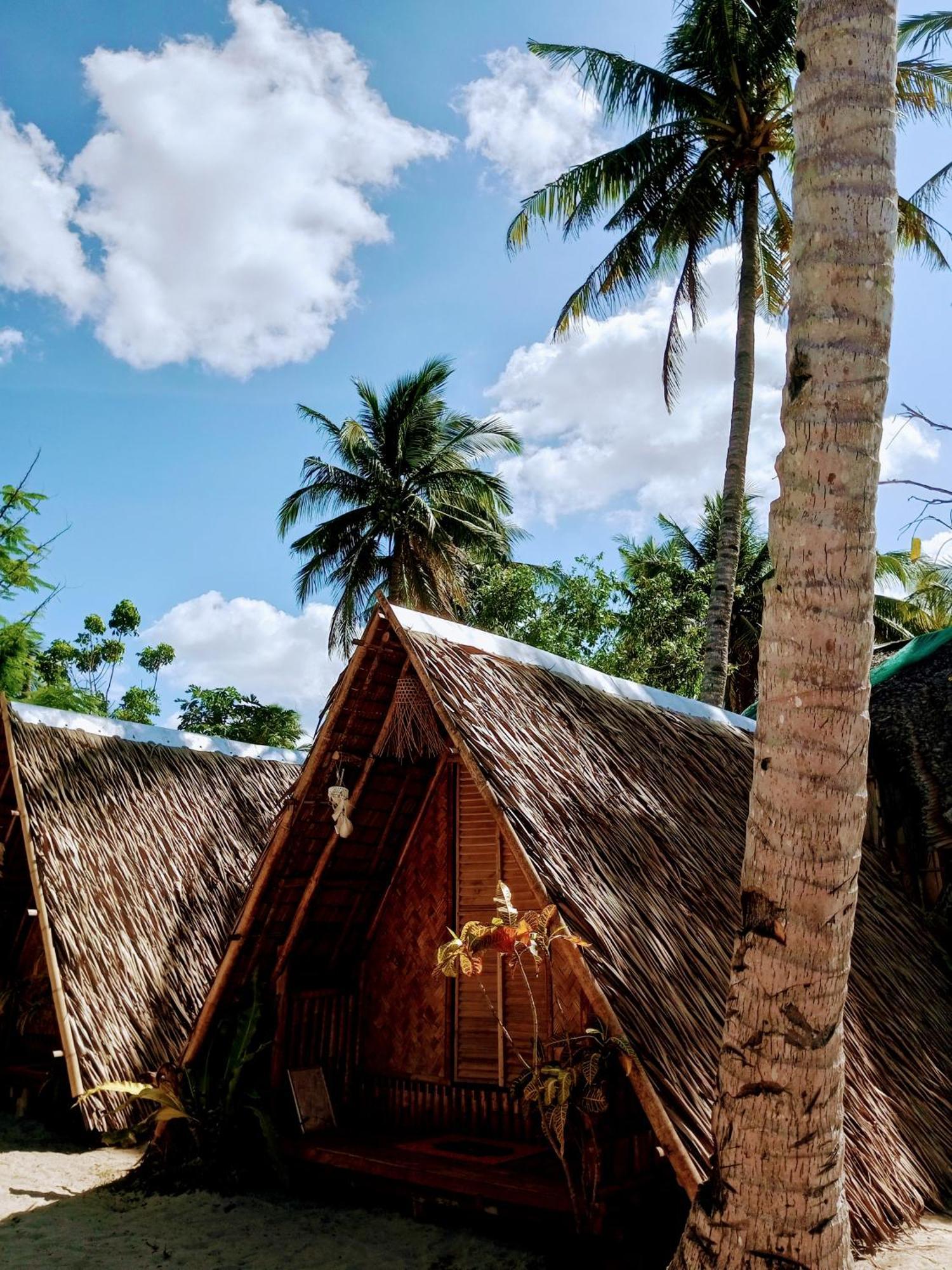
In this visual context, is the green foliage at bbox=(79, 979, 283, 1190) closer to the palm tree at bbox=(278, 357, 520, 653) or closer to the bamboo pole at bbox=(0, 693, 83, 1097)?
the bamboo pole at bbox=(0, 693, 83, 1097)

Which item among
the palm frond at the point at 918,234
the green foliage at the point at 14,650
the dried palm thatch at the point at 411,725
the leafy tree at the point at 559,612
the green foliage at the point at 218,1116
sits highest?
the palm frond at the point at 918,234

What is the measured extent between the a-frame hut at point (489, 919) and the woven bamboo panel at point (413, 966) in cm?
1

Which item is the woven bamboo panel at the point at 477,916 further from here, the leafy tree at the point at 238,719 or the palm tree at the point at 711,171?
the leafy tree at the point at 238,719

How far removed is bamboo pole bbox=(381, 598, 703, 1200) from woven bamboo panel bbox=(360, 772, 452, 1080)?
1.27 m

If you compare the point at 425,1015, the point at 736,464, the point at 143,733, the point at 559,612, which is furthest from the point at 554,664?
the point at 559,612

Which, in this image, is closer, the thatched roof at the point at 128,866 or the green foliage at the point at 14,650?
the thatched roof at the point at 128,866

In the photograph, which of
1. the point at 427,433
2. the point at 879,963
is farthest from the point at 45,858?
the point at 427,433

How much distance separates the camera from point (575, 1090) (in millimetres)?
3535

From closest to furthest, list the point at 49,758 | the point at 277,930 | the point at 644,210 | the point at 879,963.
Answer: the point at 277,930
the point at 879,963
the point at 49,758
the point at 644,210

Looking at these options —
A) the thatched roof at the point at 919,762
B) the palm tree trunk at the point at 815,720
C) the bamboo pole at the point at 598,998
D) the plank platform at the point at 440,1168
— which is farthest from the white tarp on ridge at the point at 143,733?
the palm tree trunk at the point at 815,720

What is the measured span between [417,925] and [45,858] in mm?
2570

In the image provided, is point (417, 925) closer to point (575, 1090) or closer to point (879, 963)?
point (575, 1090)

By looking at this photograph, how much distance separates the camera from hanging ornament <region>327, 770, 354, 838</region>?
4.76m

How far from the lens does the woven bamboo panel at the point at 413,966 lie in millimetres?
5062
